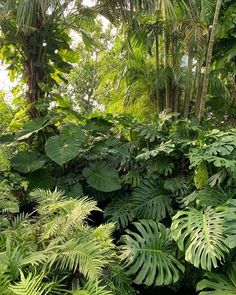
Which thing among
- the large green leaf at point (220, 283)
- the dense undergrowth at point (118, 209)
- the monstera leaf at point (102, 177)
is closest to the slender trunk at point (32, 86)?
the dense undergrowth at point (118, 209)

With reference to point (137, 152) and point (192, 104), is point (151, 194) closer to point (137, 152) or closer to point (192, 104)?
point (137, 152)

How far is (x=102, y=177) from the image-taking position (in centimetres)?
384

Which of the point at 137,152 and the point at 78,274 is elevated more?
the point at 137,152

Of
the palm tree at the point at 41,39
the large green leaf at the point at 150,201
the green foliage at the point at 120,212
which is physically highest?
the palm tree at the point at 41,39

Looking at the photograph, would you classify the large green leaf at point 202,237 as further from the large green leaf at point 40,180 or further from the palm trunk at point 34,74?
the palm trunk at point 34,74

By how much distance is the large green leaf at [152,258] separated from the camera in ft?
8.82

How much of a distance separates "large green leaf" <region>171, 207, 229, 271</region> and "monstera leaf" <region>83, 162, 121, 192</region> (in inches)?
42.5

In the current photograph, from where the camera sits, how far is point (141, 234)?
9.85ft

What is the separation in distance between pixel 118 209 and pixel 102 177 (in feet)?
1.27

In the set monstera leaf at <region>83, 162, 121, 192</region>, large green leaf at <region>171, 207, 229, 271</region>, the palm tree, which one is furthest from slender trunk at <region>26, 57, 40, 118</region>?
large green leaf at <region>171, 207, 229, 271</region>

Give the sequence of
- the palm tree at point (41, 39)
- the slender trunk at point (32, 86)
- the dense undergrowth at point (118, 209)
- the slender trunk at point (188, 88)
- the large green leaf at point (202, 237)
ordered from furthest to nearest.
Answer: the slender trunk at point (188, 88) → the slender trunk at point (32, 86) → the palm tree at point (41, 39) → the large green leaf at point (202, 237) → the dense undergrowth at point (118, 209)

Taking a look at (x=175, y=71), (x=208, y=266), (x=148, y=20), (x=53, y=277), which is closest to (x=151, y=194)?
(x=208, y=266)

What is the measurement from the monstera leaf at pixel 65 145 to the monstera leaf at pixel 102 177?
0.31 meters

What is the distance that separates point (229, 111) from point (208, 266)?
3960 millimetres
